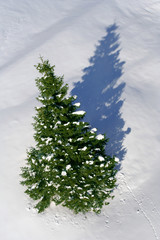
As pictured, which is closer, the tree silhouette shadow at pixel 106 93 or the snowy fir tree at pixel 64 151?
the snowy fir tree at pixel 64 151

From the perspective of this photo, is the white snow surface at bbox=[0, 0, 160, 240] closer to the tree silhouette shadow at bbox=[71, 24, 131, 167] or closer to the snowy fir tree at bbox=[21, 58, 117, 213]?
the tree silhouette shadow at bbox=[71, 24, 131, 167]

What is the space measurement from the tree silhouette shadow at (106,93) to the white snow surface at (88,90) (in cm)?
71

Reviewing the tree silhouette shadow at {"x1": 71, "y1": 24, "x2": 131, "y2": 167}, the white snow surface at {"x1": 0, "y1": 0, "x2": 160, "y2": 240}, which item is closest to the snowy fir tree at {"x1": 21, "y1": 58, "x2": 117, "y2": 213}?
the white snow surface at {"x1": 0, "y1": 0, "x2": 160, "y2": 240}

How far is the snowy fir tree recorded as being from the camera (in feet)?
39.1

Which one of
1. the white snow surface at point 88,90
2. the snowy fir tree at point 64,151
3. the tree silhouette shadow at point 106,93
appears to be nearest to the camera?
the snowy fir tree at point 64,151

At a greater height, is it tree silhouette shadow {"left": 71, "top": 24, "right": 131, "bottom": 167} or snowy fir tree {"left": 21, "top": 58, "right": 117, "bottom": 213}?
tree silhouette shadow {"left": 71, "top": 24, "right": 131, "bottom": 167}

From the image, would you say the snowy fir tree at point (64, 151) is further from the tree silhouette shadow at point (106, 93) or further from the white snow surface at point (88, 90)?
the tree silhouette shadow at point (106, 93)

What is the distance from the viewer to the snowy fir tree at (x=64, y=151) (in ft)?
39.1

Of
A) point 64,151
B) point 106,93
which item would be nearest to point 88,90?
point 106,93

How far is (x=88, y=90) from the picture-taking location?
2527 cm

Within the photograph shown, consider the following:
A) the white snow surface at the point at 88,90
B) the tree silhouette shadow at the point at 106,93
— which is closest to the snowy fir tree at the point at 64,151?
the white snow surface at the point at 88,90

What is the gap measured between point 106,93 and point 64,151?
44.6ft

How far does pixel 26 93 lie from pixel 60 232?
599 inches

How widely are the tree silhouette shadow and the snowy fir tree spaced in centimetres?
680
